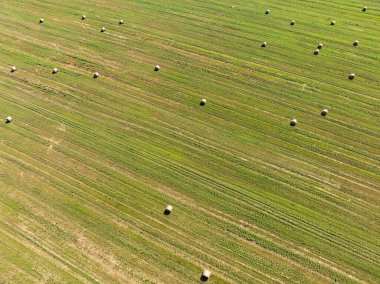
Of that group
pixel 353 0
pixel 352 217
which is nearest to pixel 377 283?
pixel 352 217

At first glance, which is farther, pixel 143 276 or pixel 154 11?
pixel 154 11

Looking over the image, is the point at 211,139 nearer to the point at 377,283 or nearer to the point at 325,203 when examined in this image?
the point at 325,203

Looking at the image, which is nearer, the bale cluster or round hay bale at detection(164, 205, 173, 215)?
round hay bale at detection(164, 205, 173, 215)

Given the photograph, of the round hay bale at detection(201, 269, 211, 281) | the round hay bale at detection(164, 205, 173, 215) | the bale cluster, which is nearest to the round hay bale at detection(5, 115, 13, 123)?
the bale cluster

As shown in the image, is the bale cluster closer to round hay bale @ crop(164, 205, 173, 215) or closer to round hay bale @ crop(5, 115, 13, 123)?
round hay bale @ crop(5, 115, 13, 123)

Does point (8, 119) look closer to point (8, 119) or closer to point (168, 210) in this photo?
point (8, 119)

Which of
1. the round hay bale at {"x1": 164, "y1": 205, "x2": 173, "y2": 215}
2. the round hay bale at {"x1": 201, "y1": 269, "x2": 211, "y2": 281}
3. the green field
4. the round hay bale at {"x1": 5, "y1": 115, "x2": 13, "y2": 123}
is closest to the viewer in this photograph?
the round hay bale at {"x1": 201, "y1": 269, "x2": 211, "y2": 281}

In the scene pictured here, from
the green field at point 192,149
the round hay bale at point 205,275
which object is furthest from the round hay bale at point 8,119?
the round hay bale at point 205,275

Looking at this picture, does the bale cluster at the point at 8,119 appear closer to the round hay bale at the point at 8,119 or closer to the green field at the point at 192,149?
the round hay bale at the point at 8,119
